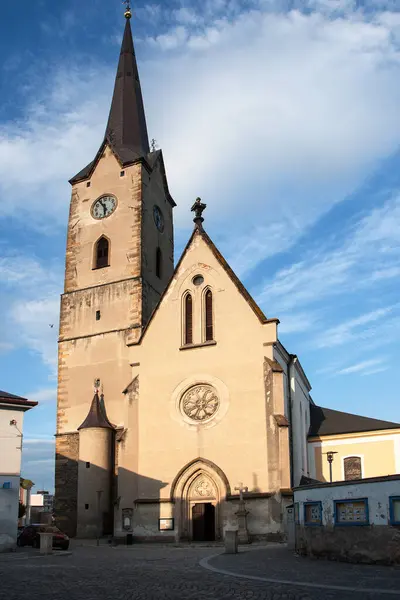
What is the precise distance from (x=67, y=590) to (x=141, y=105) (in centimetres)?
4410

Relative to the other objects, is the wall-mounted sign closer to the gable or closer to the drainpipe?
the drainpipe

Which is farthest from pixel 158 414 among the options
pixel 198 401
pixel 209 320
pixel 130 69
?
pixel 130 69

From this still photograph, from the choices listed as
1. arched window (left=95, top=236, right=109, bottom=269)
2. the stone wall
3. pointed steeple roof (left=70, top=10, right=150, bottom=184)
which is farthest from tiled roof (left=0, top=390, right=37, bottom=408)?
pointed steeple roof (left=70, top=10, right=150, bottom=184)

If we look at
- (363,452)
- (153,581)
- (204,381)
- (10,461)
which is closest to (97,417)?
(204,381)

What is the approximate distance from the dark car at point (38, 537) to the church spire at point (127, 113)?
25718mm

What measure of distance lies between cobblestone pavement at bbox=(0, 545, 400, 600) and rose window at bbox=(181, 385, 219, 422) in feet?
42.5

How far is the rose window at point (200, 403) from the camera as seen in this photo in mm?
32000

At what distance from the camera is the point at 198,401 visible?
106 feet

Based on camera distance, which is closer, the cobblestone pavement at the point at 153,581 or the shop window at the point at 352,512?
the cobblestone pavement at the point at 153,581

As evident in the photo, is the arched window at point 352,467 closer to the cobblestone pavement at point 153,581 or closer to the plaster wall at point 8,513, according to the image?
the cobblestone pavement at point 153,581

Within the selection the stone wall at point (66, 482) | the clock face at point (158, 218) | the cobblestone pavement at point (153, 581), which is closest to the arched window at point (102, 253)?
the clock face at point (158, 218)

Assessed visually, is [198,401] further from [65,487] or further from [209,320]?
[65,487]

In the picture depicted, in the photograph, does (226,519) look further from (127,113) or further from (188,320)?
(127,113)

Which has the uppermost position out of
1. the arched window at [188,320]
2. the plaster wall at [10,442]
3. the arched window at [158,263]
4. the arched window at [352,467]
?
the arched window at [158,263]
